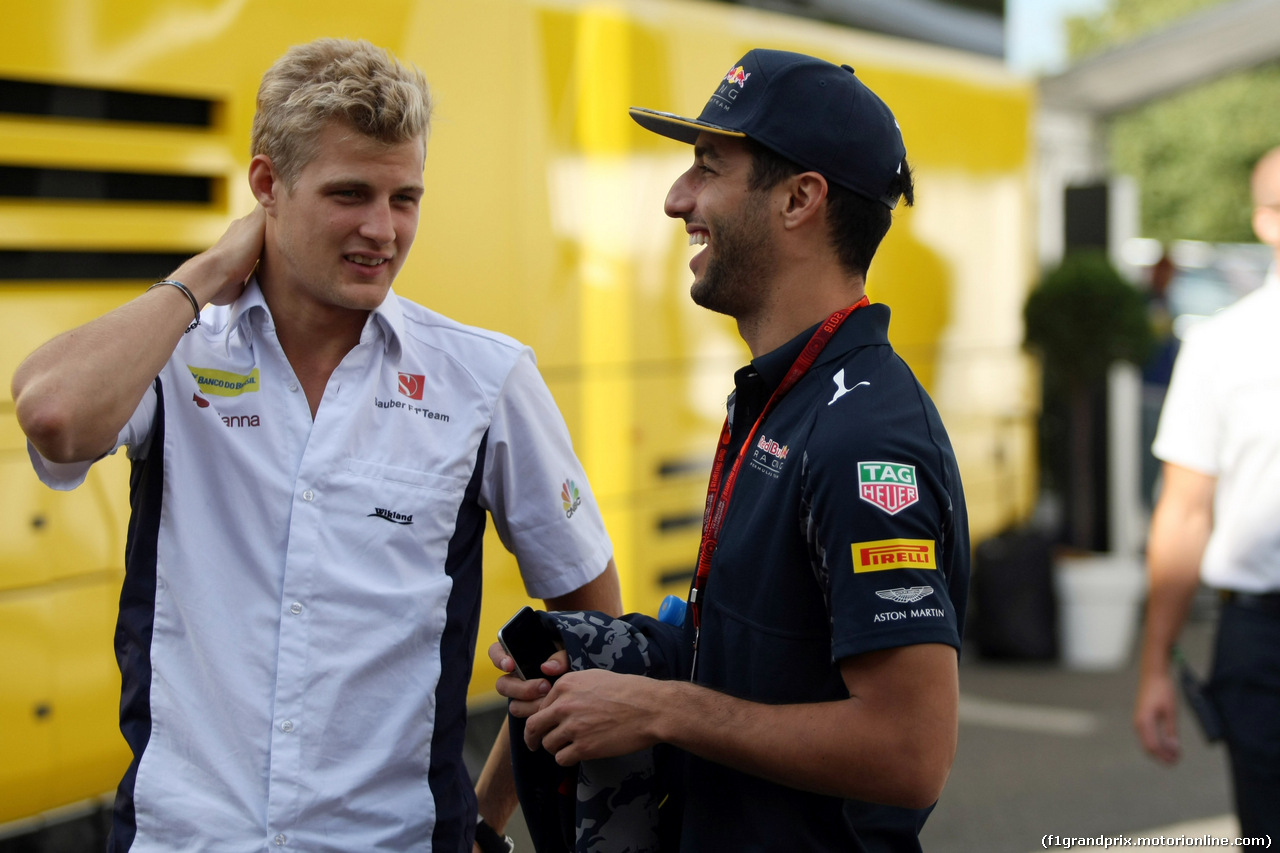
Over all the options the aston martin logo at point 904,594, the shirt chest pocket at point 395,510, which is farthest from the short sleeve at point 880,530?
the shirt chest pocket at point 395,510

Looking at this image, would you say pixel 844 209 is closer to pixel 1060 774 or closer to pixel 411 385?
pixel 411 385

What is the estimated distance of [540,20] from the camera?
450 cm

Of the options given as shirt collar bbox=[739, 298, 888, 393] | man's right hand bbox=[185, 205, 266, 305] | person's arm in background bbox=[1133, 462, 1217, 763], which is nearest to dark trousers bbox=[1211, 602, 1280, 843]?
person's arm in background bbox=[1133, 462, 1217, 763]

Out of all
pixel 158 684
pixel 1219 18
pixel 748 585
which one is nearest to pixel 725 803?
pixel 748 585

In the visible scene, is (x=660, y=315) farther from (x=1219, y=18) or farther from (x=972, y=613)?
(x=1219, y=18)

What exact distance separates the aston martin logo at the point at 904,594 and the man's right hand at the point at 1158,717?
1995 mm

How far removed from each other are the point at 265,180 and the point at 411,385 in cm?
40

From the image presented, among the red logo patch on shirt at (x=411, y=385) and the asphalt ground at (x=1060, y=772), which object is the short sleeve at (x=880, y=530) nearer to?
the red logo patch on shirt at (x=411, y=385)

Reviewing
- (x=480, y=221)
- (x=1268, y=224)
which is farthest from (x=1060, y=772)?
(x=480, y=221)

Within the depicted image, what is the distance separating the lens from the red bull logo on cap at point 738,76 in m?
1.91

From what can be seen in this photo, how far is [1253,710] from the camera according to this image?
9.59 feet

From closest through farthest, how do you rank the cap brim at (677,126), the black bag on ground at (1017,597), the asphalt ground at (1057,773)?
1. the cap brim at (677,126)
2. the asphalt ground at (1057,773)
3. the black bag on ground at (1017,597)

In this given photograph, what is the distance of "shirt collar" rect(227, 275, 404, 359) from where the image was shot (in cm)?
203

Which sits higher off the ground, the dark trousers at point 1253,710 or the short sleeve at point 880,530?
the short sleeve at point 880,530
